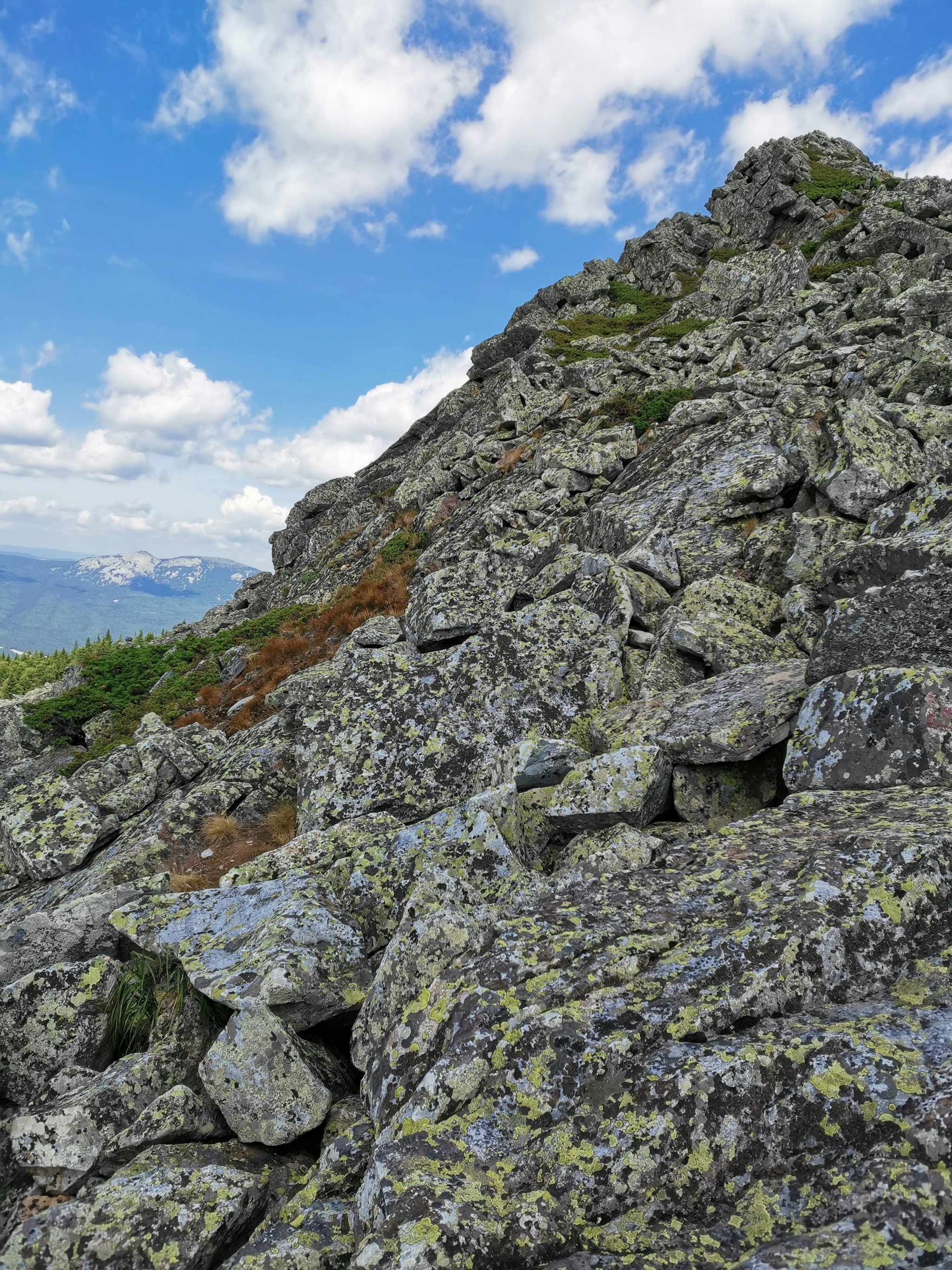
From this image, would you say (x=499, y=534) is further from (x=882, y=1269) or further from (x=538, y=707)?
(x=882, y=1269)

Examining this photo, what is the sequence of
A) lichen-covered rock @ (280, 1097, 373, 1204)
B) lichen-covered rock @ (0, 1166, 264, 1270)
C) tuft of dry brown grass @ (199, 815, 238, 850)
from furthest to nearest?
1. tuft of dry brown grass @ (199, 815, 238, 850)
2. lichen-covered rock @ (280, 1097, 373, 1204)
3. lichen-covered rock @ (0, 1166, 264, 1270)

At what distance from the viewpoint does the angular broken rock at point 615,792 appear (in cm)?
867

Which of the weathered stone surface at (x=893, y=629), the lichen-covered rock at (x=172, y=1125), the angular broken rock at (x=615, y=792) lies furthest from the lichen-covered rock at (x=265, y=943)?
the weathered stone surface at (x=893, y=629)

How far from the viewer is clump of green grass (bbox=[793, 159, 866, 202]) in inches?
2881

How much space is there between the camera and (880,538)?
11578 millimetres

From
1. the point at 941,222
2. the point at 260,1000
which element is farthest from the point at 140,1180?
the point at 941,222

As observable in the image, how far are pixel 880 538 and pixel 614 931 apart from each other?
362 inches

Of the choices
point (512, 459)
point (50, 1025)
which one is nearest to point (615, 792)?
point (50, 1025)

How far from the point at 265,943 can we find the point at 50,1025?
3.10 m

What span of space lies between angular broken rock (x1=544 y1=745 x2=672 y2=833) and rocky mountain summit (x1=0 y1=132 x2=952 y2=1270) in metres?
0.05

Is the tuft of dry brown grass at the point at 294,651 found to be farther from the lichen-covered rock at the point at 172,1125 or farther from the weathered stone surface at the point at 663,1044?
the weathered stone surface at the point at 663,1044

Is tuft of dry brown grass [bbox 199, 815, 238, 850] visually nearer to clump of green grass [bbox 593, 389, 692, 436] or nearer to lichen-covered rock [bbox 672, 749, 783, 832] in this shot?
lichen-covered rock [bbox 672, 749, 783, 832]

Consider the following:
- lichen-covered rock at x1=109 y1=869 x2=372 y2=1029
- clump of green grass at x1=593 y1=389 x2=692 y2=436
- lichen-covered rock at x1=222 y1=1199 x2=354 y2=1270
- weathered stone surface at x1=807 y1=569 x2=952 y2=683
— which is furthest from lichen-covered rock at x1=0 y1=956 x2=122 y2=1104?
clump of green grass at x1=593 y1=389 x2=692 y2=436

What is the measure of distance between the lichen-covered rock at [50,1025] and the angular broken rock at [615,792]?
20.1 feet
